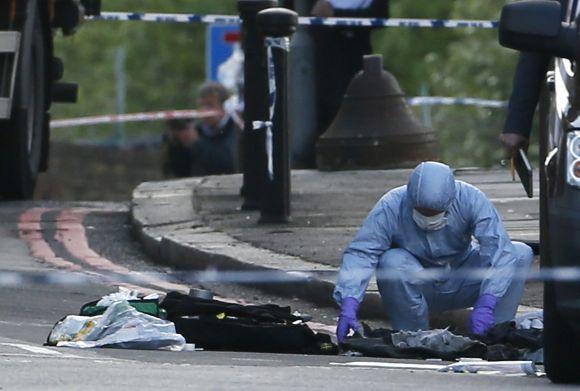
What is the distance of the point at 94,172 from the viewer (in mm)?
25922

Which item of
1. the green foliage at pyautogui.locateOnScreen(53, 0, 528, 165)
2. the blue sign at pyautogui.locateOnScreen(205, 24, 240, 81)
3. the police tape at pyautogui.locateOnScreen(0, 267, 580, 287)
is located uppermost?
the police tape at pyautogui.locateOnScreen(0, 267, 580, 287)

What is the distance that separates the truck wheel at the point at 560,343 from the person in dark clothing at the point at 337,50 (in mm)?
9725

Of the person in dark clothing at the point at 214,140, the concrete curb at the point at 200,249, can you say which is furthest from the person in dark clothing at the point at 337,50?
the person in dark clothing at the point at 214,140

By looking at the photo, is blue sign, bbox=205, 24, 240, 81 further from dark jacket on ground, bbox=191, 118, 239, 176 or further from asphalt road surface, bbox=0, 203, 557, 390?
asphalt road surface, bbox=0, 203, 557, 390

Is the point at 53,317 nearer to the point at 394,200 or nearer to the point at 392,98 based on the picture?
the point at 394,200

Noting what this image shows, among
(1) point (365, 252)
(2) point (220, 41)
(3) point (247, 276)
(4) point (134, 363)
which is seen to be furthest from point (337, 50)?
(4) point (134, 363)

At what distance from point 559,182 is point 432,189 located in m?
1.79

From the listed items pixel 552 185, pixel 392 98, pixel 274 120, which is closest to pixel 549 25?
pixel 552 185

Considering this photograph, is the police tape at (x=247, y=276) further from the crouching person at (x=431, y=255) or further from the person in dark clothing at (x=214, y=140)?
the person in dark clothing at (x=214, y=140)

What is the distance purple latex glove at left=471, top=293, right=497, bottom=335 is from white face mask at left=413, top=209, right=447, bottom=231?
0.34 meters

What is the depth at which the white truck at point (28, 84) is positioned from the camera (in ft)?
44.0

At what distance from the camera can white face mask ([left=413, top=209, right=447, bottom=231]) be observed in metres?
9.12

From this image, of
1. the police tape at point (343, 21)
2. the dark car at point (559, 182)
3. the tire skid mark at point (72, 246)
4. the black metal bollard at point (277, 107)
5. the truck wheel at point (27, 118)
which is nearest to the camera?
the dark car at point (559, 182)

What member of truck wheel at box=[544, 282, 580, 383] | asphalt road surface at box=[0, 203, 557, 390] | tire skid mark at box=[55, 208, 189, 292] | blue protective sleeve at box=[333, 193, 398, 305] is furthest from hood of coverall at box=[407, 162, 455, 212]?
tire skid mark at box=[55, 208, 189, 292]
